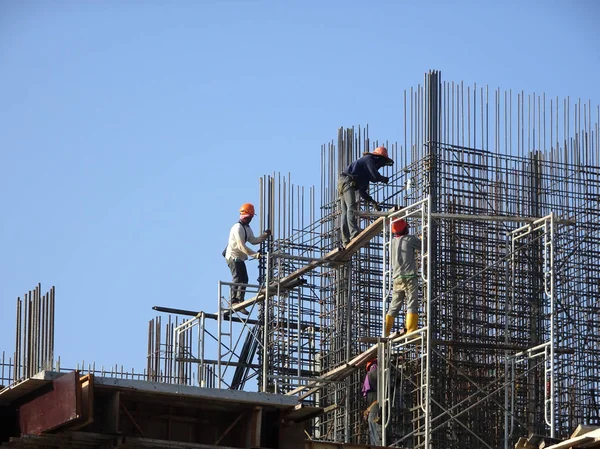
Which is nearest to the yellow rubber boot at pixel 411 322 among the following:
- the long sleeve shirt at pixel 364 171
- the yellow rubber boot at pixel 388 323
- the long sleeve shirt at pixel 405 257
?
the yellow rubber boot at pixel 388 323

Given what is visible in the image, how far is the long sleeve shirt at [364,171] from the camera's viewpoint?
38.2 meters

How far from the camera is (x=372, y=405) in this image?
35781 mm

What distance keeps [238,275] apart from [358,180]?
515cm

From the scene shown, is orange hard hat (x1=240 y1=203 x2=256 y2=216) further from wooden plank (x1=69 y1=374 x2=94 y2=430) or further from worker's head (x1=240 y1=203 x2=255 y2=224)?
wooden plank (x1=69 y1=374 x2=94 y2=430)

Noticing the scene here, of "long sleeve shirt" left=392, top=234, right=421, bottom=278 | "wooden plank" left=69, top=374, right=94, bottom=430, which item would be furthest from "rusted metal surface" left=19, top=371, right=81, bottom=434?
"long sleeve shirt" left=392, top=234, right=421, bottom=278

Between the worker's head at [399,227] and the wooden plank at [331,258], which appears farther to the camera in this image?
the wooden plank at [331,258]

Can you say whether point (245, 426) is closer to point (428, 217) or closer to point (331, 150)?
point (428, 217)

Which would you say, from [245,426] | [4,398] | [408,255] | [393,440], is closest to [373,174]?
[408,255]

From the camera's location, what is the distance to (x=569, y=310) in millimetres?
41500

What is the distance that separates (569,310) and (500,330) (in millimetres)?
2083

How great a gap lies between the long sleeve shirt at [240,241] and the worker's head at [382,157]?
4830mm

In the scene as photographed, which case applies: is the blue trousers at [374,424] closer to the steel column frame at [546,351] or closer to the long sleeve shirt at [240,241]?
the steel column frame at [546,351]

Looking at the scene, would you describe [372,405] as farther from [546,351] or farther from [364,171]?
[364,171]

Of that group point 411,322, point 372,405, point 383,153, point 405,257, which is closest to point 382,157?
point 383,153
